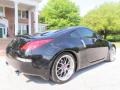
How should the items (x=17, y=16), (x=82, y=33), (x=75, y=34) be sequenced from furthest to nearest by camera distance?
(x=17, y=16) → (x=82, y=33) → (x=75, y=34)

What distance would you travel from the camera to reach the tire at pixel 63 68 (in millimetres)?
4176

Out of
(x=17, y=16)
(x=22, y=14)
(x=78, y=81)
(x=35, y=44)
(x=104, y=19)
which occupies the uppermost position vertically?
(x=22, y=14)

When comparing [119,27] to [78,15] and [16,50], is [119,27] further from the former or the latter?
[16,50]

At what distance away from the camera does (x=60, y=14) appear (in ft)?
112

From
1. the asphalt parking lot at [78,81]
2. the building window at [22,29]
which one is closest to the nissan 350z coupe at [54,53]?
the asphalt parking lot at [78,81]

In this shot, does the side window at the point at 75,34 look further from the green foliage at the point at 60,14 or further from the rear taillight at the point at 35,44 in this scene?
the green foliage at the point at 60,14

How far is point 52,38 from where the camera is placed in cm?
425

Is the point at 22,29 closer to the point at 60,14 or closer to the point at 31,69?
the point at 60,14

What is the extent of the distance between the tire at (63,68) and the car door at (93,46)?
0.61 meters

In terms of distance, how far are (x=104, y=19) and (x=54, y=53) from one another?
30.1m

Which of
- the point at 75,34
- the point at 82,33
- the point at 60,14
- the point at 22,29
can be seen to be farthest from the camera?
the point at 60,14

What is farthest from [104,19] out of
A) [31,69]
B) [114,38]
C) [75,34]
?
[31,69]

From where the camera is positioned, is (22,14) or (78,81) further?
(22,14)

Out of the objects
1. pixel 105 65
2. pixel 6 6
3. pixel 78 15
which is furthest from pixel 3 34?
pixel 105 65
